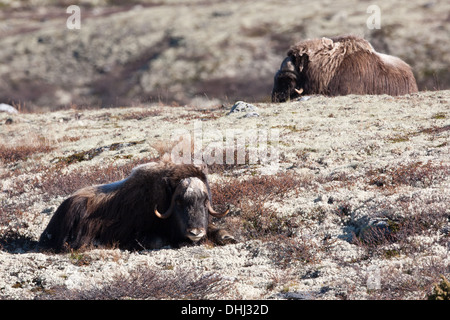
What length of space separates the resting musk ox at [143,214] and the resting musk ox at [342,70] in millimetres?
9131

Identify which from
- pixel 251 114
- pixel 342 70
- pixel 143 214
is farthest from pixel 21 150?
pixel 342 70

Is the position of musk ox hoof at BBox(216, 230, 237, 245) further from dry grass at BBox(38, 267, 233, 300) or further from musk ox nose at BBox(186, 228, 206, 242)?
dry grass at BBox(38, 267, 233, 300)

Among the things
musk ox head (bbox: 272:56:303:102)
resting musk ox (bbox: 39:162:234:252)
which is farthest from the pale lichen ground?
musk ox head (bbox: 272:56:303:102)

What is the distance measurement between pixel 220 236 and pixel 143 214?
1.05 meters

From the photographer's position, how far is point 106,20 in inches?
2315

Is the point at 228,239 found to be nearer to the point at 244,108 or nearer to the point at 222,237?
the point at 222,237

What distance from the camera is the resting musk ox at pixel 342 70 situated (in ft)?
50.4

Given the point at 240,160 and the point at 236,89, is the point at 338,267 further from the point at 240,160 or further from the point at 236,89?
the point at 236,89

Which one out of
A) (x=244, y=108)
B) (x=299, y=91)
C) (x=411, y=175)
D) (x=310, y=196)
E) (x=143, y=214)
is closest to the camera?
(x=143, y=214)

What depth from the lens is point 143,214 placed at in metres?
→ 7.25

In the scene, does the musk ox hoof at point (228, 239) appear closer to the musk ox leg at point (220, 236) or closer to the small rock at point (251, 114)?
the musk ox leg at point (220, 236)

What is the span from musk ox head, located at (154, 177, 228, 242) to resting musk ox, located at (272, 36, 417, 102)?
9404 mm

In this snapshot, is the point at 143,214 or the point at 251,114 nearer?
the point at 143,214

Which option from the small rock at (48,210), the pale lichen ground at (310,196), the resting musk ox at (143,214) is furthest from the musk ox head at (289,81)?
the resting musk ox at (143,214)
